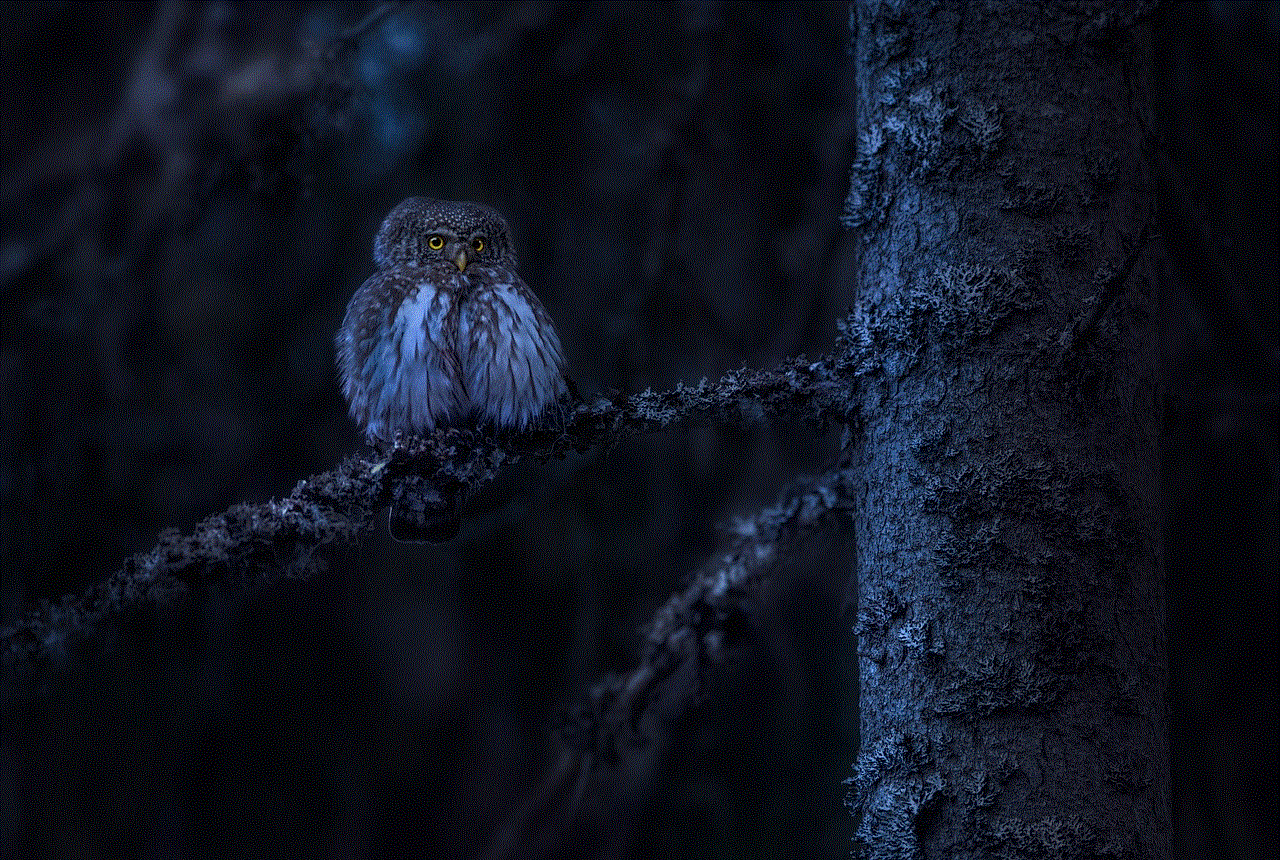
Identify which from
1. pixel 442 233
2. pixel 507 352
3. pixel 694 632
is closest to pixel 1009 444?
pixel 694 632

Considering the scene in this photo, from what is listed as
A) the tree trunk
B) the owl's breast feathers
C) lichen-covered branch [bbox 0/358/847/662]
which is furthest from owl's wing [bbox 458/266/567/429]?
the tree trunk

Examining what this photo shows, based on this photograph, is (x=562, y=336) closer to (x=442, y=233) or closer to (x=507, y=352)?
(x=442, y=233)

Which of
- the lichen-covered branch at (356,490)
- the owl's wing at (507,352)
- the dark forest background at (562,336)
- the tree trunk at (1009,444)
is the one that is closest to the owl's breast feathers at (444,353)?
the owl's wing at (507,352)

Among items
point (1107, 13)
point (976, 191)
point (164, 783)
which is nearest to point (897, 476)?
point (976, 191)

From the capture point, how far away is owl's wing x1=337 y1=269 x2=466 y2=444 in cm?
231

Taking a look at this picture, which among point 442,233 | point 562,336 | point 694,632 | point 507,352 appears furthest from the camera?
point 562,336

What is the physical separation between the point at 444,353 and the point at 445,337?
1.9 inches

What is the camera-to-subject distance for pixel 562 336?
3.00 meters

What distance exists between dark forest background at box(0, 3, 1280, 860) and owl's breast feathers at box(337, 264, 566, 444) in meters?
0.20

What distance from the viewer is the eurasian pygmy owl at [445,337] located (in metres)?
2.26

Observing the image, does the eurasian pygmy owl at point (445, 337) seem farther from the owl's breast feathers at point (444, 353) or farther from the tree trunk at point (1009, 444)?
the tree trunk at point (1009, 444)

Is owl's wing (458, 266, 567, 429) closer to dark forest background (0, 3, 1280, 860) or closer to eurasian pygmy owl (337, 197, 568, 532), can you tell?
eurasian pygmy owl (337, 197, 568, 532)

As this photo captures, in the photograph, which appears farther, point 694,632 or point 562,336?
point 562,336

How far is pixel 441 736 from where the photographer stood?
4.73 meters
